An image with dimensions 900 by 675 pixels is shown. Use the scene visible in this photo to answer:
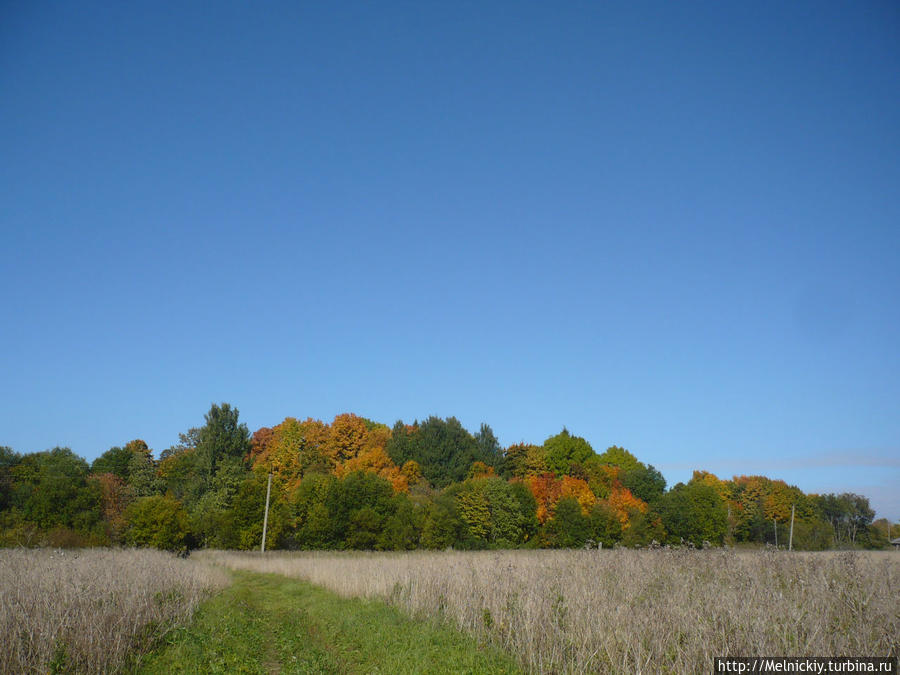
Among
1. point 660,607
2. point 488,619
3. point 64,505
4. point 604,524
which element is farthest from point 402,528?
point 660,607

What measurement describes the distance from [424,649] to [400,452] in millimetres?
62312

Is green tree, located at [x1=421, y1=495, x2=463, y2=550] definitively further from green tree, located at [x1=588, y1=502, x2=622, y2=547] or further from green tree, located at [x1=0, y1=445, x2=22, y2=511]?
green tree, located at [x1=0, y1=445, x2=22, y2=511]

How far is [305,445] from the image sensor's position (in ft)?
222

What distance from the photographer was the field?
676 cm

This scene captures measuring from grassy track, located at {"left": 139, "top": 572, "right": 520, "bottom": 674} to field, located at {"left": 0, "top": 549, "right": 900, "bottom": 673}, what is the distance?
0.15ft

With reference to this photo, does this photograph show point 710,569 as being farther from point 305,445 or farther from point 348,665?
point 305,445

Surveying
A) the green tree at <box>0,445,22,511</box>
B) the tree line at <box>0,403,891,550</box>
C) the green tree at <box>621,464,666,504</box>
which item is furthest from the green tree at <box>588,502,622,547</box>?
the green tree at <box>0,445,22,511</box>

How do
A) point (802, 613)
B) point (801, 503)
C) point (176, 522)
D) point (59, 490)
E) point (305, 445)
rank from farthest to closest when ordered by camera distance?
1. point (801, 503)
2. point (305, 445)
3. point (59, 490)
4. point (176, 522)
5. point (802, 613)

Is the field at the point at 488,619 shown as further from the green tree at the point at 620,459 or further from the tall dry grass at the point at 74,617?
the green tree at the point at 620,459

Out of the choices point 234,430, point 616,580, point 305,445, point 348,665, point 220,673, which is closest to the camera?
point 220,673

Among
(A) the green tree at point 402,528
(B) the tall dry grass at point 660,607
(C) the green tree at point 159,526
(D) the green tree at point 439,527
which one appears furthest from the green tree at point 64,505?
(B) the tall dry grass at point 660,607

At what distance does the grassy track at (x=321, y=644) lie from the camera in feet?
28.5

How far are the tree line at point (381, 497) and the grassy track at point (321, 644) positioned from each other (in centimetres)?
2210

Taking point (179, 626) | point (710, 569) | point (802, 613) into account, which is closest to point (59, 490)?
point (179, 626)
